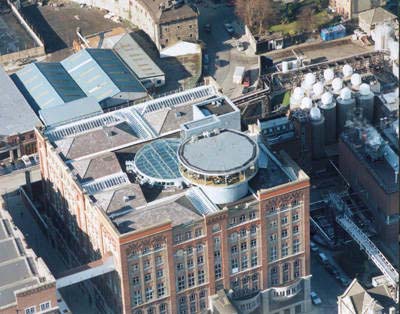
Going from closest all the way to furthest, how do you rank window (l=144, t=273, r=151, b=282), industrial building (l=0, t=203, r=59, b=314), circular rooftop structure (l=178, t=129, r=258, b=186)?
industrial building (l=0, t=203, r=59, b=314) → circular rooftop structure (l=178, t=129, r=258, b=186) → window (l=144, t=273, r=151, b=282)

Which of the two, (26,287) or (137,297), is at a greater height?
(26,287)

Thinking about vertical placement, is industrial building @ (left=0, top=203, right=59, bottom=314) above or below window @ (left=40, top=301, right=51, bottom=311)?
above

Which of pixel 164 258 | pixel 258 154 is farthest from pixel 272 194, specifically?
pixel 164 258

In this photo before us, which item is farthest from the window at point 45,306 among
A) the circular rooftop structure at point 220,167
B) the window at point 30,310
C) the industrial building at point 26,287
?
the circular rooftop structure at point 220,167

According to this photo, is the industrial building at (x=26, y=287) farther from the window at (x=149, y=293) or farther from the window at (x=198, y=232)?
the window at (x=198, y=232)

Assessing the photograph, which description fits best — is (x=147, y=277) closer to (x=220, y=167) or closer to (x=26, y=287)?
(x=26, y=287)

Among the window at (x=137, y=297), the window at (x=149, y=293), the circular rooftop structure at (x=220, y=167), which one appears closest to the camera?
the circular rooftop structure at (x=220, y=167)

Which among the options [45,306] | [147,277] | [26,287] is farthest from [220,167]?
[26,287]

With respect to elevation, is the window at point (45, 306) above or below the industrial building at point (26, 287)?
below

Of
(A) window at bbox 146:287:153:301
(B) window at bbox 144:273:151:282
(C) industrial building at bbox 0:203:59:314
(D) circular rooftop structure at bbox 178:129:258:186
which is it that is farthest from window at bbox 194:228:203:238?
(C) industrial building at bbox 0:203:59:314

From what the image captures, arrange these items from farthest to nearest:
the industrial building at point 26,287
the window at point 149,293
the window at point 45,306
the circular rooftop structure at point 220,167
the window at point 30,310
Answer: the window at point 149,293 < the circular rooftop structure at point 220,167 < the window at point 45,306 < the window at point 30,310 < the industrial building at point 26,287

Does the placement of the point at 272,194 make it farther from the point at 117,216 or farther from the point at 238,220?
the point at 117,216

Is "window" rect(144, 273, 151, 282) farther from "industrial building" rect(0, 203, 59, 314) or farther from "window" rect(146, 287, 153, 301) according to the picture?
"industrial building" rect(0, 203, 59, 314)
